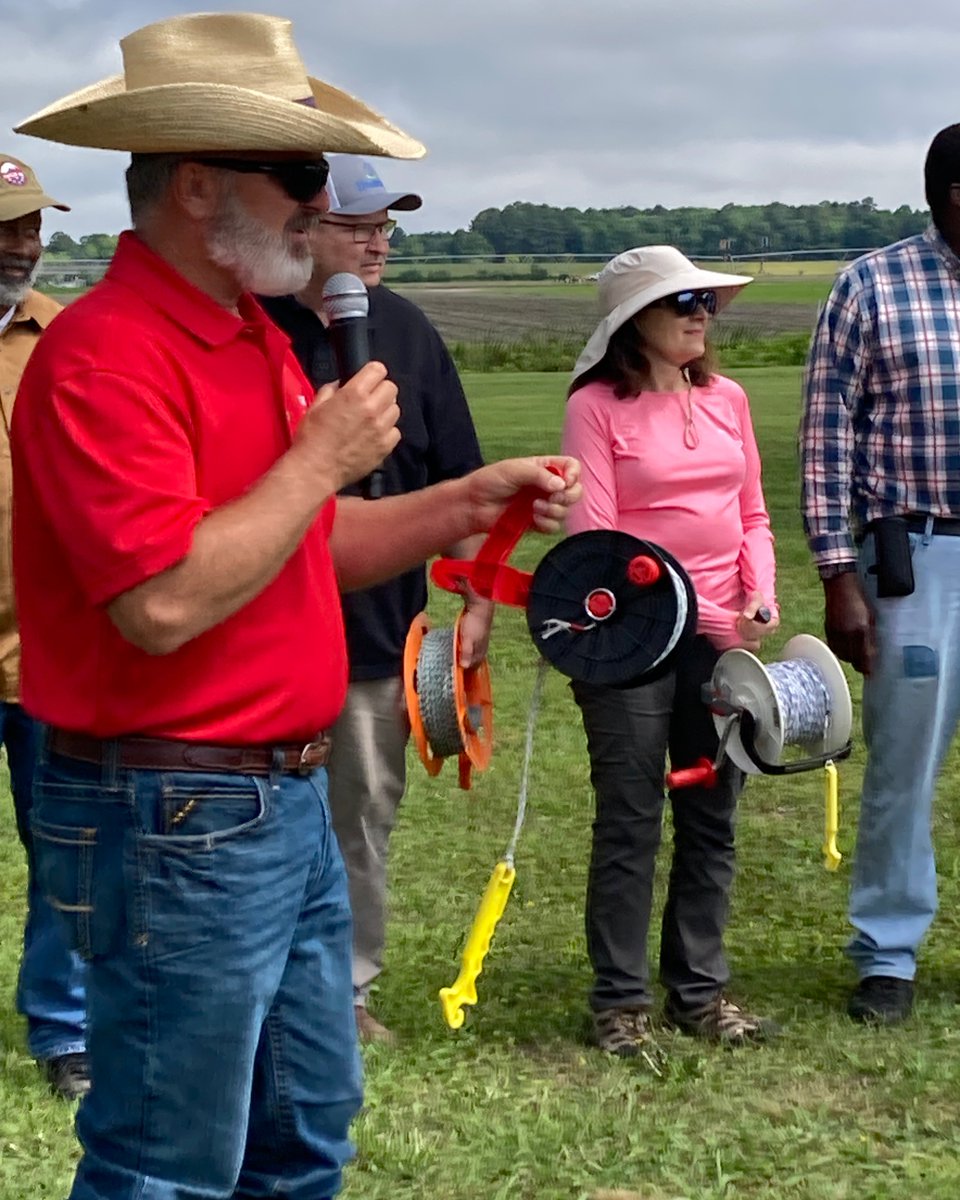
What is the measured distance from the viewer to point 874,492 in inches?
214

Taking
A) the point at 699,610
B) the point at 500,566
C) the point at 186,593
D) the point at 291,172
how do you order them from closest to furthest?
the point at 186,593 < the point at 291,172 < the point at 500,566 < the point at 699,610

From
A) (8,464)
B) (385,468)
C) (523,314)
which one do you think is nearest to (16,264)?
(8,464)

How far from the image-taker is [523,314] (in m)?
75.0

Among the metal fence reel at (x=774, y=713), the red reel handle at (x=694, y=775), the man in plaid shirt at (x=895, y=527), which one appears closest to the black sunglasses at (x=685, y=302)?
the man in plaid shirt at (x=895, y=527)

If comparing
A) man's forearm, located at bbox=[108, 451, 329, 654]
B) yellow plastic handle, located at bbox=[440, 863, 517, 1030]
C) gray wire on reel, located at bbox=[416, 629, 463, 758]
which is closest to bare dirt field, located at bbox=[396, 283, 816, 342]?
gray wire on reel, located at bbox=[416, 629, 463, 758]

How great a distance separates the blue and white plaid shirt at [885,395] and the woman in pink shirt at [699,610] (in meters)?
0.24

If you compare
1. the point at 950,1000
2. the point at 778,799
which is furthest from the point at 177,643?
the point at 778,799

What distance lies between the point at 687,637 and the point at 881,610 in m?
1.79

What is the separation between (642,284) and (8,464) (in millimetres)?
1828

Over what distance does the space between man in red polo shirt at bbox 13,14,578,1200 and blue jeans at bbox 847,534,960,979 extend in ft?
8.82

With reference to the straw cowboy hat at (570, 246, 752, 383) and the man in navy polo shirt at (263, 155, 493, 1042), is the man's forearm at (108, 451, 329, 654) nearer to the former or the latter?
the man in navy polo shirt at (263, 155, 493, 1042)

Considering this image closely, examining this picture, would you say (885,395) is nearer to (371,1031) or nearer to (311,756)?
(371,1031)

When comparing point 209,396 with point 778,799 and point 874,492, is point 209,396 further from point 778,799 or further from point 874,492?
point 778,799

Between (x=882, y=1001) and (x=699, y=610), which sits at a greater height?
(x=699, y=610)
